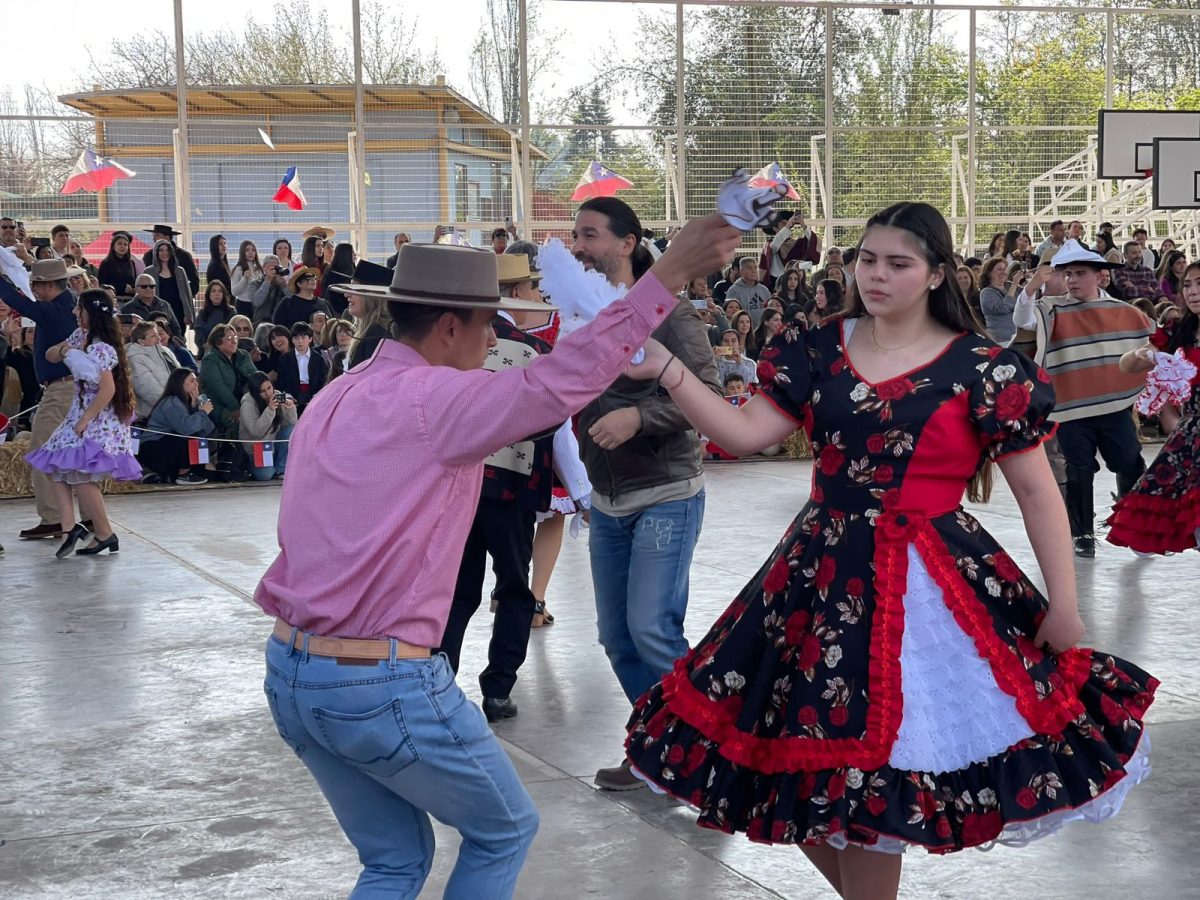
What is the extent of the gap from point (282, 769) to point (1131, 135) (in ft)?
61.2

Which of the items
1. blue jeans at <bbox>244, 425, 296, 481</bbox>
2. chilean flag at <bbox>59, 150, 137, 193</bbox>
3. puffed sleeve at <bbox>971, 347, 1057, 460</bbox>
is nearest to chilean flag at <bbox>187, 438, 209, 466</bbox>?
blue jeans at <bbox>244, 425, 296, 481</bbox>

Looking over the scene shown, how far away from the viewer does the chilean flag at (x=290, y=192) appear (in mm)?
20125

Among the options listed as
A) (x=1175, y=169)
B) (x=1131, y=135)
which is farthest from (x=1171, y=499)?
(x=1131, y=135)

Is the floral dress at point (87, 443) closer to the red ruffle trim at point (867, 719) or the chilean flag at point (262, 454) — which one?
the chilean flag at point (262, 454)

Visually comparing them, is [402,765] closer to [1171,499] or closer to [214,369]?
[1171,499]

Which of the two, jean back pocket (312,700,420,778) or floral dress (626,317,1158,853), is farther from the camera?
floral dress (626,317,1158,853)

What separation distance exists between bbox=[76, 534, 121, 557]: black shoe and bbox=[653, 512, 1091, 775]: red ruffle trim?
7007 mm

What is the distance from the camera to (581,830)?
4.39 metres

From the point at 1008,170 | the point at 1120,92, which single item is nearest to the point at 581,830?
the point at 1008,170

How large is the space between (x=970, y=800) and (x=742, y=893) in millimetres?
1064

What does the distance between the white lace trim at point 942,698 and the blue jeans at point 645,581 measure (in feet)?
4.70

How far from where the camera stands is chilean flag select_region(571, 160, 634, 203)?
2095 centimetres

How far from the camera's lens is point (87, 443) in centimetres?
944

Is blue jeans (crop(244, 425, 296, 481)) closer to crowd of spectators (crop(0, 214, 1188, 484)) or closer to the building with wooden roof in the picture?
crowd of spectators (crop(0, 214, 1188, 484))
